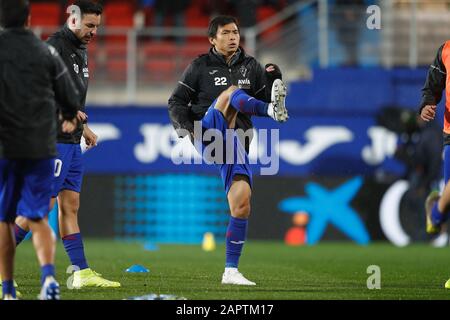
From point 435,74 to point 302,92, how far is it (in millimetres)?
8937

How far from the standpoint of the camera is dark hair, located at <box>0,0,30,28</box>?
6766 millimetres

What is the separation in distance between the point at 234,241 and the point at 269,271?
1758 mm

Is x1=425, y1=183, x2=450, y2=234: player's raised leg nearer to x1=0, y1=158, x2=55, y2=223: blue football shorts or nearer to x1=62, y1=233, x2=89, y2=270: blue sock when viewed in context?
x1=62, y1=233, x2=89, y2=270: blue sock

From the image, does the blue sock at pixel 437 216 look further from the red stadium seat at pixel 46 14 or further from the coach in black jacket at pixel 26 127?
the red stadium seat at pixel 46 14

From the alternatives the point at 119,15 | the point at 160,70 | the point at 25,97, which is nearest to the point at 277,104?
the point at 25,97

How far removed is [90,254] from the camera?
44.5ft

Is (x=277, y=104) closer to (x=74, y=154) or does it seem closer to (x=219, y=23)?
(x=219, y=23)

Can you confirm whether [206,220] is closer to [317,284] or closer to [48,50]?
[317,284]

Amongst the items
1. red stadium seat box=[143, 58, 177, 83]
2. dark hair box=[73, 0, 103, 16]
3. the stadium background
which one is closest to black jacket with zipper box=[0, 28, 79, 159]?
dark hair box=[73, 0, 103, 16]

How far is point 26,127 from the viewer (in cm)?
671

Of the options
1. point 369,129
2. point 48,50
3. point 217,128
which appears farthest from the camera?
point 369,129

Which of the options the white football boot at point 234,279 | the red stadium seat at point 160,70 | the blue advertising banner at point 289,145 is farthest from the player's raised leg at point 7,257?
the red stadium seat at point 160,70

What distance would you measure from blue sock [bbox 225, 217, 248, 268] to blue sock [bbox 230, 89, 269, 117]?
0.97 metres

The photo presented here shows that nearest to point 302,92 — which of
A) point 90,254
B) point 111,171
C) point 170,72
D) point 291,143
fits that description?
point 291,143
